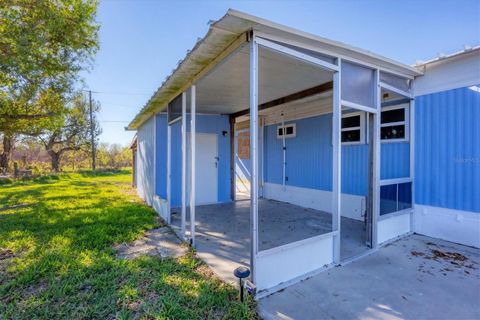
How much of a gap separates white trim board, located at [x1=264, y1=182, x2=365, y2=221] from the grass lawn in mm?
3572

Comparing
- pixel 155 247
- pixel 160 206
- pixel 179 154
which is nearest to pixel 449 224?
pixel 155 247

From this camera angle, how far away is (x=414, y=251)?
3.45 metres

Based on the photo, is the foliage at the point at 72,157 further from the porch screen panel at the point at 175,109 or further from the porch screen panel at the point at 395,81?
the porch screen panel at the point at 395,81

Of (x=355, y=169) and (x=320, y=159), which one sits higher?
(x=320, y=159)

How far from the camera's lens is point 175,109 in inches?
177

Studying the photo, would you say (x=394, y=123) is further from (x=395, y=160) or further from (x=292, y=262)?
(x=292, y=262)

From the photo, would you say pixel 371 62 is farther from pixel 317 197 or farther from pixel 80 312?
pixel 80 312

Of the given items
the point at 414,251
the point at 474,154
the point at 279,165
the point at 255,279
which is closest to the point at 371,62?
the point at 474,154

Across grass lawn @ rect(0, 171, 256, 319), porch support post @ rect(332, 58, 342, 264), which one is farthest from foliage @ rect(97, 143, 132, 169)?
porch support post @ rect(332, 58, 342, 264)

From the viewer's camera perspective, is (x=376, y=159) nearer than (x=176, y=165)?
Yes

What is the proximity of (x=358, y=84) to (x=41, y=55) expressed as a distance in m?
8.09

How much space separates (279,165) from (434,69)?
4079mm

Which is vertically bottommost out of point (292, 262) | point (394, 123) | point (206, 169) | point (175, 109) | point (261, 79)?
point (292, 262)

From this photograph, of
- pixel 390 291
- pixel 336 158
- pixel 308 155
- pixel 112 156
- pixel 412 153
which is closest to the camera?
pixel 390 291
